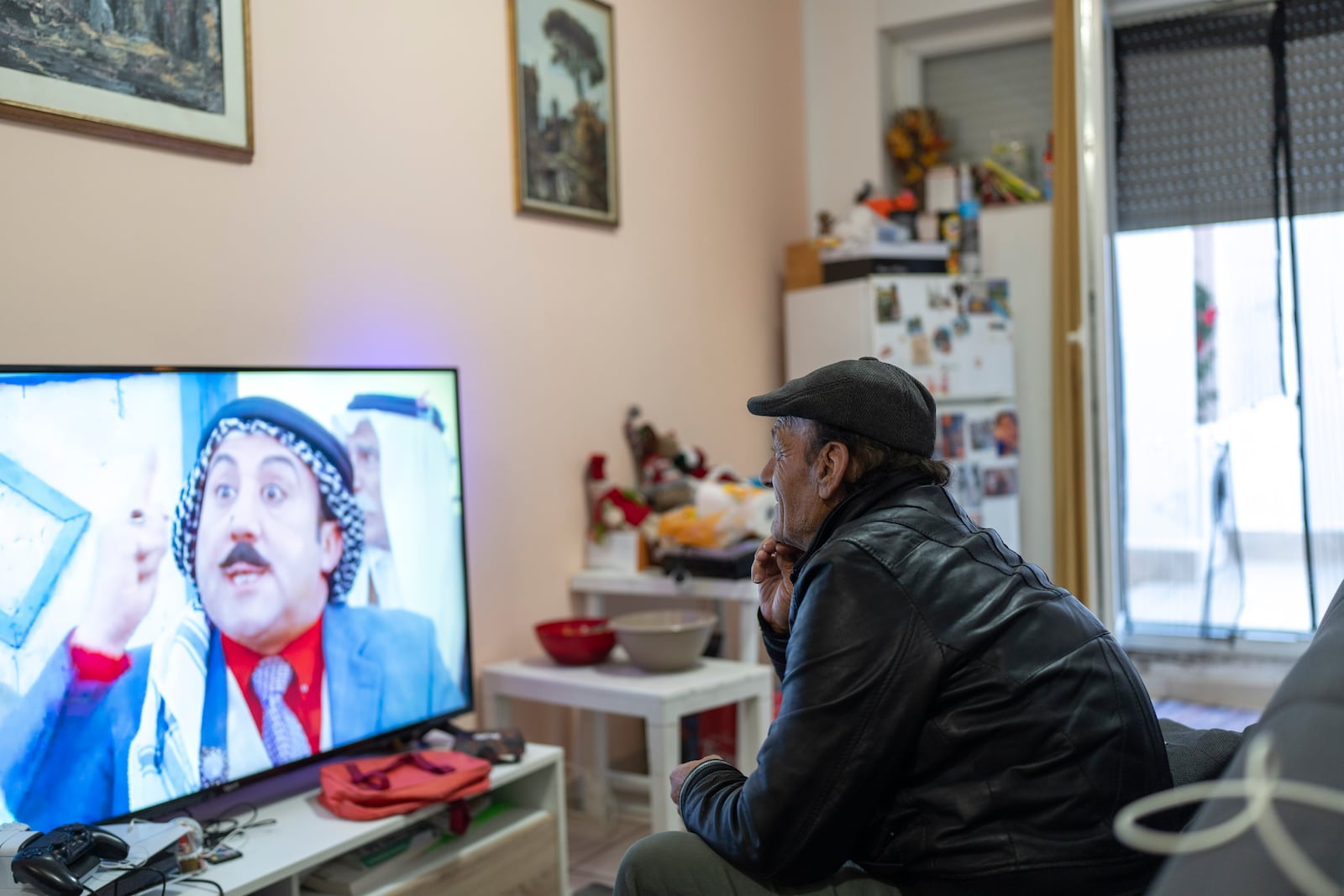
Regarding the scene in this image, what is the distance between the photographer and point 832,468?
5.35 ft

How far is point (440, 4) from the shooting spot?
2.89 metres

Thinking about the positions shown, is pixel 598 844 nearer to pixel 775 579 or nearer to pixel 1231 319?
pixel 775 579

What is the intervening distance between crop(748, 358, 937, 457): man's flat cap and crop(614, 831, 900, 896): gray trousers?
1.88ft

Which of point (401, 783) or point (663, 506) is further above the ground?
point (663, 506)

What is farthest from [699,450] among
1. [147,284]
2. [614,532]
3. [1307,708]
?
[1307,708]

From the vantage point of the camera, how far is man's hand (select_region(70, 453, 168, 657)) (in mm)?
1883

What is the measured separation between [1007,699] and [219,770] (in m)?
1.43

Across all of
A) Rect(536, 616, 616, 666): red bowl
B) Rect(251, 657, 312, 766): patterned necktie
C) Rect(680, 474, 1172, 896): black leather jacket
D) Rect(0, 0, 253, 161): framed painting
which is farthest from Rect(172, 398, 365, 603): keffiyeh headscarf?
Rect(680, 474, 1172, 896): black leather jacket

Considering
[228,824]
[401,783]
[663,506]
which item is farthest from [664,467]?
[228,824]

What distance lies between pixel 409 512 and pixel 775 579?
0.99 m

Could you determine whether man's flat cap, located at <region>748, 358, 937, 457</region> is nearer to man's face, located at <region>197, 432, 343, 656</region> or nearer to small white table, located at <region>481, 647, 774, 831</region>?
man's face, located at <region>197, 432, 343, 656</region>

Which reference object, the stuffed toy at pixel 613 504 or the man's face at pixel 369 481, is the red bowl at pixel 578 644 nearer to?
the stuffed toy at pixel 613 504

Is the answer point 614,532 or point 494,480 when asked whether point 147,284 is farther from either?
point 614,532

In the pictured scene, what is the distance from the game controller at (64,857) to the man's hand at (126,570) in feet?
0.99
